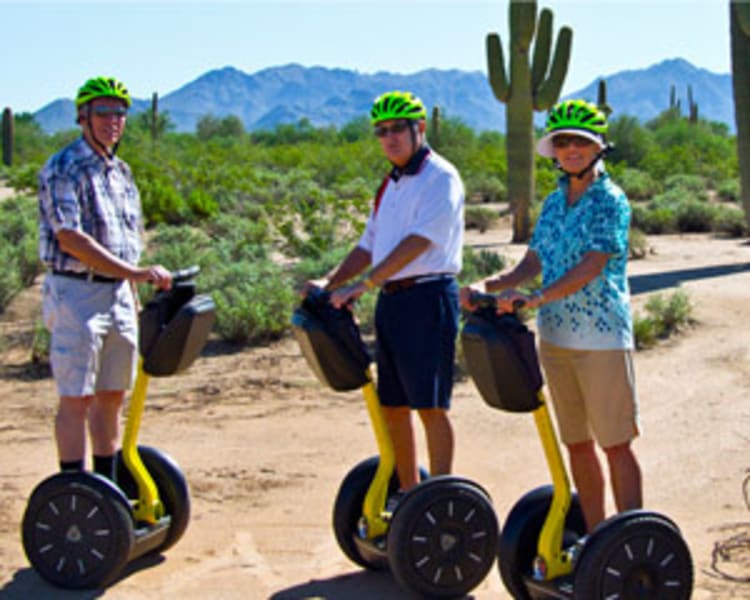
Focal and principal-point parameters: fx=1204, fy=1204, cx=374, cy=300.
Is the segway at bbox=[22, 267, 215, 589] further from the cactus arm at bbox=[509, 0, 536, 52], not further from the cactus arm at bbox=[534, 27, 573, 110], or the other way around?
the cactus arm at bbox=[534, 27, 573, 110]

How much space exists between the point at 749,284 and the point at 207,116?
67.4 metres

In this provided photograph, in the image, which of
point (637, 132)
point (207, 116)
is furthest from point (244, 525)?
point (207, 116)

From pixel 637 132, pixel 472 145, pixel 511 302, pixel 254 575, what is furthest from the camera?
pixel 472 145

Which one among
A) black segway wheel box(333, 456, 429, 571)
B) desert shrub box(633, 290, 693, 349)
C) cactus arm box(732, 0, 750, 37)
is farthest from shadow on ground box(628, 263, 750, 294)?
black segway wheel box(333, 456, 429, 571)

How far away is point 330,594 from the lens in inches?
198

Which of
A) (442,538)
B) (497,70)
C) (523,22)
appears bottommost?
(442,538)

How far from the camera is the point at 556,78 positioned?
731 inches

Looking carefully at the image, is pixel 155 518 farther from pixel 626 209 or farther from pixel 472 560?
pixel 626 209

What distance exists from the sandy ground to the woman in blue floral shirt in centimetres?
97

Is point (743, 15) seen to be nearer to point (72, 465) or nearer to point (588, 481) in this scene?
point (588, 481)

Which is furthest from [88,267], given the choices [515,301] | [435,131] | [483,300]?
[435,131]

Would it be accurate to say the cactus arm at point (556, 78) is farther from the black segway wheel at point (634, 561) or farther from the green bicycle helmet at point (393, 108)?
the black segway wheel at point (634, 561)

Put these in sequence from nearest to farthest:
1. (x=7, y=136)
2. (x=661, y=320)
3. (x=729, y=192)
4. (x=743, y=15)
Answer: (x=661, y=320) < (x=743, y=15) < (x=729, y=192) < (x=7, y=136)

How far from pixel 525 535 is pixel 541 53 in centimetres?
1494
